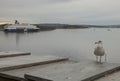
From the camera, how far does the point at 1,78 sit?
4809 millimetres

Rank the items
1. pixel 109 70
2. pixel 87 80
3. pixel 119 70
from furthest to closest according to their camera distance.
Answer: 1. pixel 119 70
2. pixel 109 70
3. pixel 87 80

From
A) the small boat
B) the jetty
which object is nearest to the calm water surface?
the jetty

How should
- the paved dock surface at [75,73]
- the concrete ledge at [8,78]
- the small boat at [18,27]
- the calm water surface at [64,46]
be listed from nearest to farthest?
the paved dock surface at [75,73], the concrete ledge at [8,78], the calm water surface at [64,46], the small boat at [18,27]

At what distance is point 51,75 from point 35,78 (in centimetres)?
26

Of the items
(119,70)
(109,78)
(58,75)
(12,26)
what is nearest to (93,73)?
(109,78)

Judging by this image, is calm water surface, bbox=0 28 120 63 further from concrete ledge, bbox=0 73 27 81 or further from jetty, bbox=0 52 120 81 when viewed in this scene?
concrete ledge, bbox=0 73 27 81

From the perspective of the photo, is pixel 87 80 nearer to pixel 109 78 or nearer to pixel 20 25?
pixel 109 78

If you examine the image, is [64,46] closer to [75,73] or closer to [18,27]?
[75,73]

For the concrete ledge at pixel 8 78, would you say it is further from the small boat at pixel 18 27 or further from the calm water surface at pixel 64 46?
Answer: the small boat at pixel 18 27

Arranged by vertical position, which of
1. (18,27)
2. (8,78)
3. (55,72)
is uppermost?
(55,72)

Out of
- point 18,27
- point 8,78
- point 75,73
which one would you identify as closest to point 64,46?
point 8,78

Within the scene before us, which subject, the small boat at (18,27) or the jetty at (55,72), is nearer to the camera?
the jetty at (55,72)

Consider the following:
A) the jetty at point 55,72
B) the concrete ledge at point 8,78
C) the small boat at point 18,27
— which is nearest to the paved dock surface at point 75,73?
the jetty at point 55,72

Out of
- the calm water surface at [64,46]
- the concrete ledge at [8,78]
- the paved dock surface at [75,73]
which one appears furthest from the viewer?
the calm water surface at [64,46]
